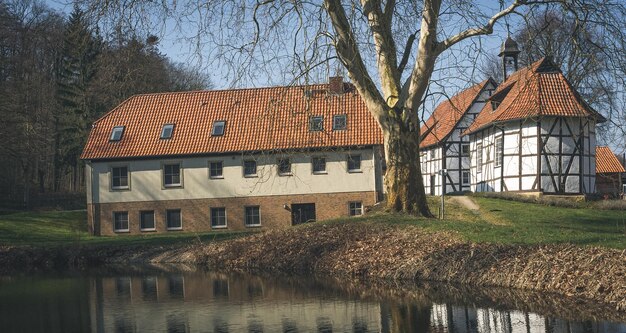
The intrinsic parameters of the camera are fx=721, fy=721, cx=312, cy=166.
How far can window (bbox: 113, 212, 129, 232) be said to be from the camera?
35.1m

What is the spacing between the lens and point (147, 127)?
36125mm

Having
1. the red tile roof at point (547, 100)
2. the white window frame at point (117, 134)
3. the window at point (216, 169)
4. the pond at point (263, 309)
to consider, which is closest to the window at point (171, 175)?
the window at point (216, 169)

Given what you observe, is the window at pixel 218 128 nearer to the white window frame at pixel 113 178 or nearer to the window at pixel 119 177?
the white window frame at pixel 113 178

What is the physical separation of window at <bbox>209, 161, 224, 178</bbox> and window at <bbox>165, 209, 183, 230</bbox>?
2478mm

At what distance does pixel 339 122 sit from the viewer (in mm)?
34312

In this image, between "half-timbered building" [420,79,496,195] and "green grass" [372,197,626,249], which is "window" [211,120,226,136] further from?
"half-timbered building" [420,79,496,195]

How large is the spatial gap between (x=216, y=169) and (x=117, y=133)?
5.63 metres

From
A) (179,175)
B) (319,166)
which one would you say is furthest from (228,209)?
(319,166)

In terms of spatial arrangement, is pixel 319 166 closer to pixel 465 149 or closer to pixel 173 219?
pixel 173 219

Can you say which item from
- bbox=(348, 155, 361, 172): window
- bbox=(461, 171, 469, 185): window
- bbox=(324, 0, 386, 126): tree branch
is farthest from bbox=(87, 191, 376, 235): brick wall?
bbox=(324, 0, 386, 126): tree branch

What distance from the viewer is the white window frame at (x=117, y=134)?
118 feet

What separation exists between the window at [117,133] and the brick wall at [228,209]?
3347 mm

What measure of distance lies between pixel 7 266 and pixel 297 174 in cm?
1525

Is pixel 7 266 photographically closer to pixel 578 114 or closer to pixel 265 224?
pixel 265 224
